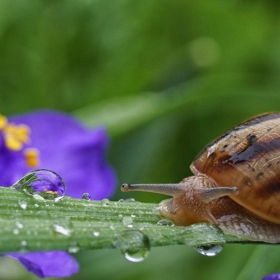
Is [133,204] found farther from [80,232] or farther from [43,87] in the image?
[43,87]

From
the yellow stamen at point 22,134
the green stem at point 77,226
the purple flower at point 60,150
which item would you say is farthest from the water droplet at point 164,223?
the yellow stamen at point 22,134

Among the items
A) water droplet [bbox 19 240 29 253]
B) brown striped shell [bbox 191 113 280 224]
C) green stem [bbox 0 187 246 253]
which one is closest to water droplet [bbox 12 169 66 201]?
green stem [bbox 0 187 246 253]

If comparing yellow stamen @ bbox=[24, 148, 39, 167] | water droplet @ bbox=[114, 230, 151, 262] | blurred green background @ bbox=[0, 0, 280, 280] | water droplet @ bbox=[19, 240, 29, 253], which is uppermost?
blurred green background @ bbox=[0, 0, 280, 280]

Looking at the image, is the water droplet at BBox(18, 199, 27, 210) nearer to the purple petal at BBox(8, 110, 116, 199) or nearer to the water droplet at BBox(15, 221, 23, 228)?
the water droplet at BBox(15, 221, 23, 228)

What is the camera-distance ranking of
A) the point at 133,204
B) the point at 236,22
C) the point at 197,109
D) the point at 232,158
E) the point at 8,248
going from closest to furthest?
1. the point at 8,248
2. the point at 133,204
3. the point at 232,158
4. the point at 197,109
5. the point at 236,22

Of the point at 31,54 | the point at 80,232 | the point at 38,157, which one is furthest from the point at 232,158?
the point at 31,54

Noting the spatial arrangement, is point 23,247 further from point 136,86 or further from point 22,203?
point 136,86
